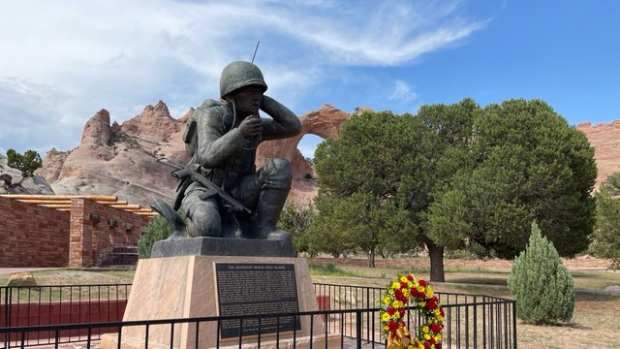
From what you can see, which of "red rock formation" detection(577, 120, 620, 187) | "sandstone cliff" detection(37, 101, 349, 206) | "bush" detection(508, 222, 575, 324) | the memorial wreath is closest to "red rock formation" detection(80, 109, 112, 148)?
"sandstone cliff" detection(37, 101, 349, 206)

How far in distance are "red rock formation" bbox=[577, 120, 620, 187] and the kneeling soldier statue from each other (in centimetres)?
9962

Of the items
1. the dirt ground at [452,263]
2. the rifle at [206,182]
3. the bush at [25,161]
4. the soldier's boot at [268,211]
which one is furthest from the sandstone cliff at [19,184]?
the soldier's boot at [268,211]

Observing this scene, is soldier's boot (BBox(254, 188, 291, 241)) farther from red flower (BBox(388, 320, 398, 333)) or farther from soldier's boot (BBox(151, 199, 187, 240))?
red flower (BBox(388, 320, 398, 333))

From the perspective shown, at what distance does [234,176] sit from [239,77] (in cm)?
116

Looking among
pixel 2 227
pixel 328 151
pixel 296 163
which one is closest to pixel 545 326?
pixel 328 151

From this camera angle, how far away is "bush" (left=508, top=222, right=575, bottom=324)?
510 inches

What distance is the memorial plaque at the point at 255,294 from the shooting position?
5.58 m

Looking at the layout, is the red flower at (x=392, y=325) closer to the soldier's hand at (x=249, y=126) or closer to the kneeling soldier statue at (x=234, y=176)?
the kneeling soldier statue at (x=234, y=176)

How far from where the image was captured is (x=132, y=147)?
60.7m

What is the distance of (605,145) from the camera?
11044 centimetres

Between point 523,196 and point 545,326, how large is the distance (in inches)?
334

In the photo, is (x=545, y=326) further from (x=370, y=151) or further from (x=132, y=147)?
(x=132, y=147)

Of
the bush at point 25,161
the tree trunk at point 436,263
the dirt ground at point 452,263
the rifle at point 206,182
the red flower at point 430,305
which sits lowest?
the dirt ground at point 452,263

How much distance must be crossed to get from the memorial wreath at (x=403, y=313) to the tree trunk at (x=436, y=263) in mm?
19666
